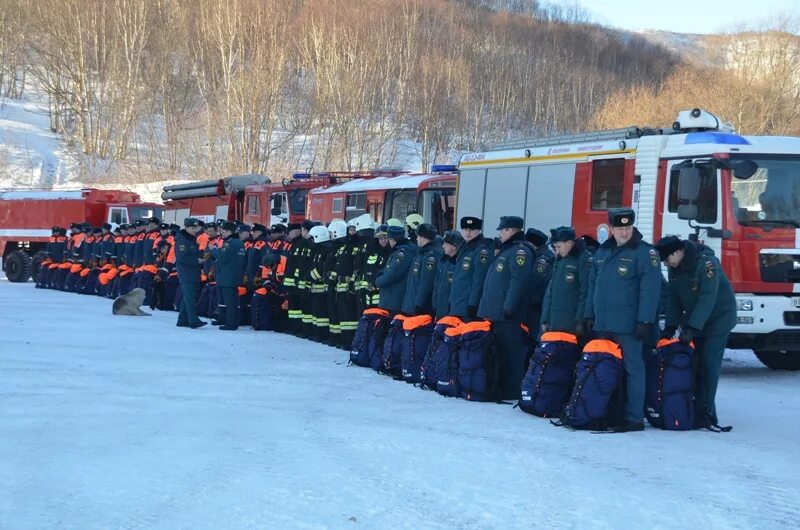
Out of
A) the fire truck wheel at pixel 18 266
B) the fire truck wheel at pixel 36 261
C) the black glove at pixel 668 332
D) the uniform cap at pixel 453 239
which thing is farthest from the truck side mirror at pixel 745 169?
the fire truck wheel at pixel 18 266

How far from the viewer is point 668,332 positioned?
9.60 m

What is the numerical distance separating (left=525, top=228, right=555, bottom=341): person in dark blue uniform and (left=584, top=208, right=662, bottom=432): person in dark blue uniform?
1541 mm

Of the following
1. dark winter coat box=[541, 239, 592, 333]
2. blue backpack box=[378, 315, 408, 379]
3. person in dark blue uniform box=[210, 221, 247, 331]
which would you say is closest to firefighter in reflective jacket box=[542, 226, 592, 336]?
dark winter coat box=[541, 239, 592, 333]

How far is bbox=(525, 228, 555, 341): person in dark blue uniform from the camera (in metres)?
10.7

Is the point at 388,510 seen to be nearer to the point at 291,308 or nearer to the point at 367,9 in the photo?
the point at 291,308

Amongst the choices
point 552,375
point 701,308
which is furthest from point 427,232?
point 701,308

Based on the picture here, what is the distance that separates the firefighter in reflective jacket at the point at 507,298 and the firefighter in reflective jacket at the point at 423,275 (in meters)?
1.36

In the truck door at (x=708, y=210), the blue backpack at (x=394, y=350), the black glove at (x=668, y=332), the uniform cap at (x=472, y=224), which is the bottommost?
the blue backpack at (x=394, y=350)

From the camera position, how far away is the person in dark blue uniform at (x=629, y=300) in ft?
29.2

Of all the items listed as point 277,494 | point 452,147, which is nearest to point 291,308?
point 277,494

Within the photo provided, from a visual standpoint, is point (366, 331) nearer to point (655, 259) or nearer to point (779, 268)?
point (655, 259)

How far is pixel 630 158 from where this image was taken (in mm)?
14211

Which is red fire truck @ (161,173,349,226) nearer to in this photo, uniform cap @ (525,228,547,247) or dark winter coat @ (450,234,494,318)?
dark winter coat @ (450,234,494,318)

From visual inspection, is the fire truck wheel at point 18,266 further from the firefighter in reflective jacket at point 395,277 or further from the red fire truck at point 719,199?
the firefighter in reflective jacket at point 395,277
